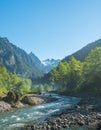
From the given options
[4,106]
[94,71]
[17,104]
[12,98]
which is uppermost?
[94,71]

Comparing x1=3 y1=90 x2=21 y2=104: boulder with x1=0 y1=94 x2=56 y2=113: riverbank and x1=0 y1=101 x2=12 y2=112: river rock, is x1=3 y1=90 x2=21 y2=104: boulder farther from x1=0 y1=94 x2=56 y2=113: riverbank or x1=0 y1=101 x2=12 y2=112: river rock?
x1=0 y1=101 x2=12 y2=112: river rock

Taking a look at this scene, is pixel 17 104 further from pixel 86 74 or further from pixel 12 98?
pixel 86 74

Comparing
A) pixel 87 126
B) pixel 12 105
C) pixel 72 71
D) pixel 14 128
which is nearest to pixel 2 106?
pixel 12 105

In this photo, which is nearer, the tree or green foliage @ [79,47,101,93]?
green foliage @ [79,47,101,93]

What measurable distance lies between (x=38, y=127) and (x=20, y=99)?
140ft

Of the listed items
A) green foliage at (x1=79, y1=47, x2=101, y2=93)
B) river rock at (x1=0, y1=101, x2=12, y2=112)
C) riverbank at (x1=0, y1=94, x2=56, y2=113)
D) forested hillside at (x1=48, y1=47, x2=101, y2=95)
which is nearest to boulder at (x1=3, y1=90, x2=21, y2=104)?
riverbank at (x1=0, y1=94, x2=56, y2=113)

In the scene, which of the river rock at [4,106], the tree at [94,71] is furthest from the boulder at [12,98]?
the tree at [94,71]

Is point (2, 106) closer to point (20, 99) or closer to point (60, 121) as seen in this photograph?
point (20, 99)

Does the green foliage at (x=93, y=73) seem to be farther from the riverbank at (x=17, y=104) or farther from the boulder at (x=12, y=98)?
the boulder at (x=12, y=98)

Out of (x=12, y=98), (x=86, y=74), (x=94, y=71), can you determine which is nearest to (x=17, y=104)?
(x=12, y=98)

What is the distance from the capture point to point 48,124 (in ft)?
160

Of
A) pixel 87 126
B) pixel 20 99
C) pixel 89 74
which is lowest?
pixel 87 126

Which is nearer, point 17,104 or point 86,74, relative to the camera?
point 17,104

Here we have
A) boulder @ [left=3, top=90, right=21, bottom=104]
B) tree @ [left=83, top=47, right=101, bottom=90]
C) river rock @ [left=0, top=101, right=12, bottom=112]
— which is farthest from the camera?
tree @ [left=83, top=47, right=101, bottom=90]
